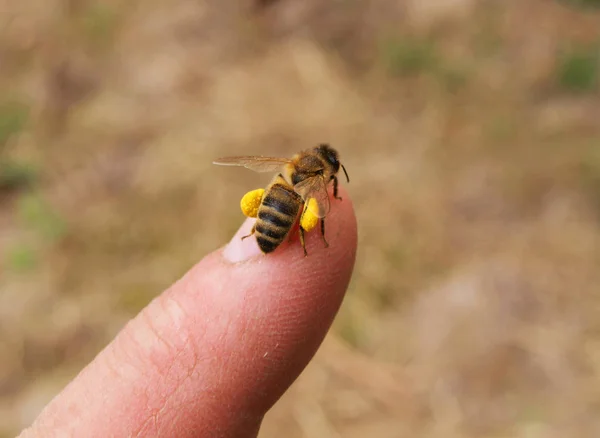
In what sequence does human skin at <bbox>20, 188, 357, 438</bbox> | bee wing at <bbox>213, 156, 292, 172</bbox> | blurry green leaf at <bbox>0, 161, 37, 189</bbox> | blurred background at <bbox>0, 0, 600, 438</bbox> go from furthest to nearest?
blurry green leaf at <bbox>0, 161, 37, 189</bbox> < blurred background at <bbox>0, 0, 600, 438</bbox> < bee wing at <bbox>213, 156, 292, 172</bbox> < human skin at <bbox>20, 188, 357, 438</bbox>

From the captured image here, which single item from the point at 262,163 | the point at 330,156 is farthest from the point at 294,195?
the point at 262,163

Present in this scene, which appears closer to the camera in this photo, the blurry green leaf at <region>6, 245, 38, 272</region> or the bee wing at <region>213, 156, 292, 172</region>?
the bee wing at <region>213, 156, 292, 172</region>

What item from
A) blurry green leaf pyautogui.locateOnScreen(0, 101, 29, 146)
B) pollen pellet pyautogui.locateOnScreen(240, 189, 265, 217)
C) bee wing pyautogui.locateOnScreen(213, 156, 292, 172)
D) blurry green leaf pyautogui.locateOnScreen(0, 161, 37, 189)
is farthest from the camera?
blurry green leaf pyautogui.locateOnScreen(0, 101, 29, 146)

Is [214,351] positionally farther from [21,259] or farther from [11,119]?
[11,119]

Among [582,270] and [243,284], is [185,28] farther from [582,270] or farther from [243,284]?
[243,284]

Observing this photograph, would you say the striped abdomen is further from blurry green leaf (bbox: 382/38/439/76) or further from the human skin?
blurry green leaf (bbox: 382/38/439/76)

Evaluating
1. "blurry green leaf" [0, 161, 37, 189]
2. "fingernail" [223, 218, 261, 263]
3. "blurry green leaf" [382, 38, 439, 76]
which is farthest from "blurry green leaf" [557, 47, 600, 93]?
"blurry green leaf" [0, 161, 37, 189]

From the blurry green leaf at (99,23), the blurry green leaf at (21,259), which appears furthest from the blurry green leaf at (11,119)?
the blurry green leaf at (21,259)

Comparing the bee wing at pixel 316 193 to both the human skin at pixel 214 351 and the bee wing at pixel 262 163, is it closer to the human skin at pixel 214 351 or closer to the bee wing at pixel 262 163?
the human skin at pixel 214 351
